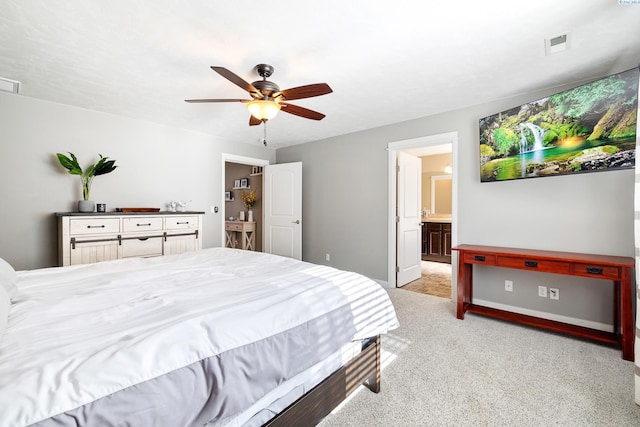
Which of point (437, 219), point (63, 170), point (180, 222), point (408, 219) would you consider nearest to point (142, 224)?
point (180, 222)

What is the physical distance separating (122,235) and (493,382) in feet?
12.3

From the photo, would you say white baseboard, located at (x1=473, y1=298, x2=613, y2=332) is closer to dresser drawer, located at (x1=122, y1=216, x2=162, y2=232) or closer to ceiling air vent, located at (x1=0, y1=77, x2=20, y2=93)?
dresser drawer, located at (x1=122, y1=216, x2=162, y2=232)

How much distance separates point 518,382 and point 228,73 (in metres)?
2.85

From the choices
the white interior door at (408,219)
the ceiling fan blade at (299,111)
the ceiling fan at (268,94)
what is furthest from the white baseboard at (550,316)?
the ceiling fan at (268,94)

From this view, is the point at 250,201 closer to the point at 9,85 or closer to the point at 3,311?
the point at 9,85

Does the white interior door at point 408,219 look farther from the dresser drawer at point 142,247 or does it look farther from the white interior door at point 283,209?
the dresser drawer at point 142,247

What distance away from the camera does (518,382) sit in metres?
1.92

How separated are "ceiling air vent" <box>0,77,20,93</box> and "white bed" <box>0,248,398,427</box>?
2058 millimetres

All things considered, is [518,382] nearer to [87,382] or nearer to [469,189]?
[469,189]

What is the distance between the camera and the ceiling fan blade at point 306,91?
211cm

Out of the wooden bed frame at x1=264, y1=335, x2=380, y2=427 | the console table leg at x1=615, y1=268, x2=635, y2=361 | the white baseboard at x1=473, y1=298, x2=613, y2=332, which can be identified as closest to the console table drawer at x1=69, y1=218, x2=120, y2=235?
the wooden bed frame at x1=264, y1=335, x2=380, y2=427

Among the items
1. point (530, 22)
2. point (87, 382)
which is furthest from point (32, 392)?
point (530, 22)

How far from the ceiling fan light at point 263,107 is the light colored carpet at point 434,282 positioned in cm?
311

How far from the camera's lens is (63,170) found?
3279 millimetres
